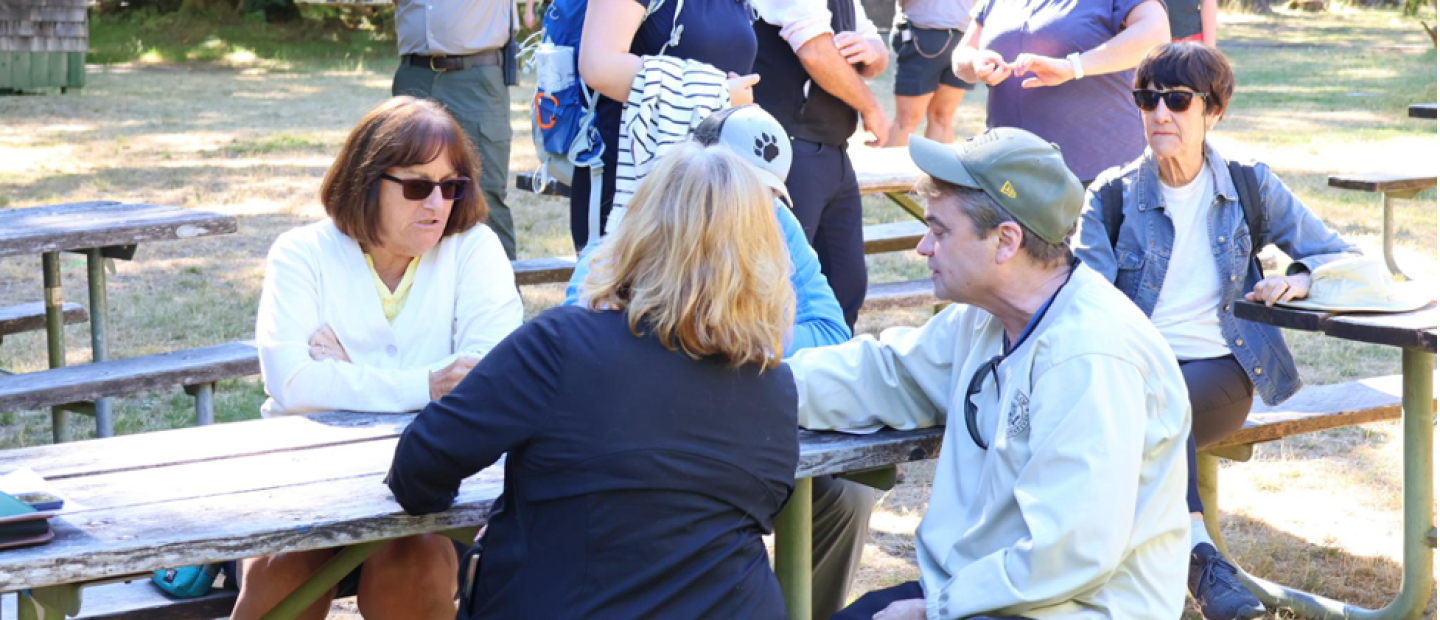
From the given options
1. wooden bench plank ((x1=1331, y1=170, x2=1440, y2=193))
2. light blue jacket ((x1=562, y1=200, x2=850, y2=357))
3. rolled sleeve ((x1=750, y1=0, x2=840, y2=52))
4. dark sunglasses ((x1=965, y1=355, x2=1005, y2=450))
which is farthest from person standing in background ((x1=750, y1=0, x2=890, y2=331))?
wooden bench plank ((x1=1331, y1=170, x2=1440, y2=193))

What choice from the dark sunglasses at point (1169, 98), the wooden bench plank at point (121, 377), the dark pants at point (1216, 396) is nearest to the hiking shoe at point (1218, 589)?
the dark pants at point (1216, 396)

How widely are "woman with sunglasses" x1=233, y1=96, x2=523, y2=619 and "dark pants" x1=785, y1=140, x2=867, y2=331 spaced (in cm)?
110

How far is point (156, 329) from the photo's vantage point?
21.0 feet

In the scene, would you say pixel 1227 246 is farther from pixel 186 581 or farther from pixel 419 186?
pixel 186 581

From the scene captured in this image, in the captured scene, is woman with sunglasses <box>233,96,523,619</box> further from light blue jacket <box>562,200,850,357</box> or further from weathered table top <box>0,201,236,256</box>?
weathered table top <box>0,201,236,256</box>

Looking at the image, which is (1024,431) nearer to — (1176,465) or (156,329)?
(1176,465)

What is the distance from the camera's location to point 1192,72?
342 cm

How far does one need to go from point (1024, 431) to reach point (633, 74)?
1.58 m

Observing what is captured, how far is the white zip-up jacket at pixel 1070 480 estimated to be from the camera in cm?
216

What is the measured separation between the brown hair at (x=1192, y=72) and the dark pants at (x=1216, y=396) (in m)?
0.59

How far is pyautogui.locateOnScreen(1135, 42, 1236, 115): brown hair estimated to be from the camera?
135 inches

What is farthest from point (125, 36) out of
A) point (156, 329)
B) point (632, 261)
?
point (632, 261)

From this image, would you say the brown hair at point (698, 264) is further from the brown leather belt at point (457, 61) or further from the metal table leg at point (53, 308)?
the brown leather belt at point (457, 61)

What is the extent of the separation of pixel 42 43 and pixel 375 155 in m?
14.1
